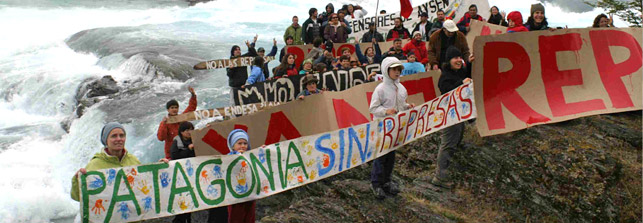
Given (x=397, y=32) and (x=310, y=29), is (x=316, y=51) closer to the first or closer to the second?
(x=397, y=32)

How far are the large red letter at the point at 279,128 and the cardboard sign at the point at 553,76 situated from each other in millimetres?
2378

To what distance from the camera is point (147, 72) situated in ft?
66.8

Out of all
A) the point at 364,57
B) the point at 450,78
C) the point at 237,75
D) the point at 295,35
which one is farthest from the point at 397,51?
the point at 295,35

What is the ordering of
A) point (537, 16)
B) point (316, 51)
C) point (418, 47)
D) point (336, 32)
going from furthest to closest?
point (336, 32)
point (316, 51)
point (418, 47)
point (537, 16)

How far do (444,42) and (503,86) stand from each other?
1.17m

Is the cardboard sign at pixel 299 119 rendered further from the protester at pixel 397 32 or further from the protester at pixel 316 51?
the protester at pixel 397 32

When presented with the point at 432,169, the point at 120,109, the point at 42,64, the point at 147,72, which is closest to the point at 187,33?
the point at 42,64

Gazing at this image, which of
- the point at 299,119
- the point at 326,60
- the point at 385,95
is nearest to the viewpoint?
the point at 385,95

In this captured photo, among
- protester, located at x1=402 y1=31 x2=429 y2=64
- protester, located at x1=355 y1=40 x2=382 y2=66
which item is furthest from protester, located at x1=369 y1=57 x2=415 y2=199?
protester, located at x1=355 y1=40 x2=382 y2=66

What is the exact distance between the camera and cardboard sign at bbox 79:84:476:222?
18.5ft

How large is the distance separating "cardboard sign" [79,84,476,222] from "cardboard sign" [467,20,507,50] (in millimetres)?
4711

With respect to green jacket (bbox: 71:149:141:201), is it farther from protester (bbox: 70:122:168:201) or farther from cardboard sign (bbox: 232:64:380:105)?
cardboard sign (bbox: 232:64:380:105)

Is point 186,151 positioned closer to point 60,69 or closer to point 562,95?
point 562,95

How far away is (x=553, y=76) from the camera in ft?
25.4
